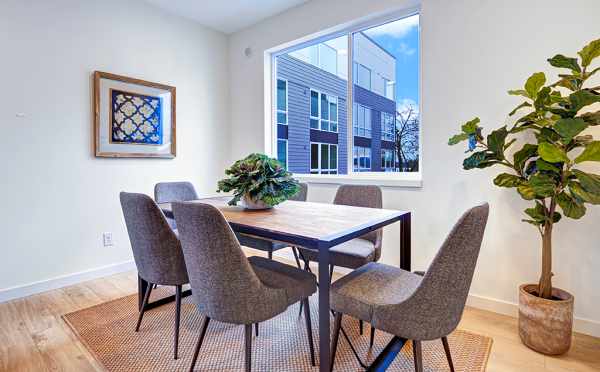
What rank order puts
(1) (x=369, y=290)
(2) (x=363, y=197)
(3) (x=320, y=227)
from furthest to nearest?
(2) (x=363, y=197) < (3) (x=320, y=227) < (1) (x=369, y=290)

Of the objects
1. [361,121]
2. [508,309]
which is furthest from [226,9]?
[508,309]

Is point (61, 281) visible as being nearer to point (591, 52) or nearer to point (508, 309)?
point (508, 309)

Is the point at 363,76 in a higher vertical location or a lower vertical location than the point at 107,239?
higher

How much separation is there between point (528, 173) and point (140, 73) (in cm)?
343

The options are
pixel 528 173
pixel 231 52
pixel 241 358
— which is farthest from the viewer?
pixel 231 52

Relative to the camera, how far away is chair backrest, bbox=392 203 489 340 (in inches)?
44.6

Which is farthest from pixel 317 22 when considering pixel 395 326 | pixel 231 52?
pixel 395 326

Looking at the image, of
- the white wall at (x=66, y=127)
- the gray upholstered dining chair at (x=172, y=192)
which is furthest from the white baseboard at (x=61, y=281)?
the gray upholstered dining chair at (x=172, y=192)

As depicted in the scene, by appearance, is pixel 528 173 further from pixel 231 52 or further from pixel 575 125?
pixel 231 52

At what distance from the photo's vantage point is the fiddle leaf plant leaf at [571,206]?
1.65 meters

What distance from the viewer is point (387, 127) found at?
119 inches

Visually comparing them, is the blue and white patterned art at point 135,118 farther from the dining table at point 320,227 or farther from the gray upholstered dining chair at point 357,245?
the gray upholstered dining chair at point 357,245

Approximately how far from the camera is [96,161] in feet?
9.91

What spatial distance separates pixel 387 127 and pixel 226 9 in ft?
6.98
